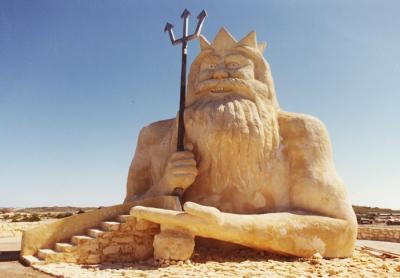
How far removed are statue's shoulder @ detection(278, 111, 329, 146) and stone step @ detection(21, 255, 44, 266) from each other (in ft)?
13.4

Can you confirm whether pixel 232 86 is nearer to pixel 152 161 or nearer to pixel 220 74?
pixel 220 74

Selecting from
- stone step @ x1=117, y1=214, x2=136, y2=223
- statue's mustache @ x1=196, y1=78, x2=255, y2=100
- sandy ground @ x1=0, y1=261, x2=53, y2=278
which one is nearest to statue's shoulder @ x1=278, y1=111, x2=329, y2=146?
statue's mustache @ x1=196, y1=78, x2=255, y2=100

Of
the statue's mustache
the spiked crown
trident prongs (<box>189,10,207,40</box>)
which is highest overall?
trident prongs (<box>189,10,207,40</box>)

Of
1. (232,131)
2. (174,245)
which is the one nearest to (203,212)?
(174,245)

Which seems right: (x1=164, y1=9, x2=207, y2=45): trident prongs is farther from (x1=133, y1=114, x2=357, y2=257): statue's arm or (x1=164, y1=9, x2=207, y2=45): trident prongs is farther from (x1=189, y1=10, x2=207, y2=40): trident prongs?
(x1=133, y1=114, x2=357, y2=257): statue's arm

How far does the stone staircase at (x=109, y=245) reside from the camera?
5359 mm

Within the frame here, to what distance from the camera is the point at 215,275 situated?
14.4 feet

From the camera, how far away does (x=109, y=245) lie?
5.56 m

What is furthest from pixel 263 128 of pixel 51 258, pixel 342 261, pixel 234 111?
pixel 51 258

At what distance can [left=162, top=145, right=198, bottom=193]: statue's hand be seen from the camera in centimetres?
591

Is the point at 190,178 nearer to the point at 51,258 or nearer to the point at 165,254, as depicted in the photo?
the point at 165,254

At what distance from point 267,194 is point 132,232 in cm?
210

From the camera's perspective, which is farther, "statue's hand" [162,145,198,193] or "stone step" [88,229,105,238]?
"statue's hand" [162,145,198,193]

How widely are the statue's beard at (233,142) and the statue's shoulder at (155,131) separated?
1212 millimetres
